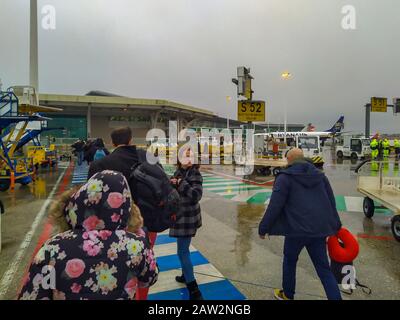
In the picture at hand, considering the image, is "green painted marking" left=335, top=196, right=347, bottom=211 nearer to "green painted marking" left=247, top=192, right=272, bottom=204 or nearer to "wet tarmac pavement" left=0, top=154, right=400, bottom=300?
"wet tarmac pavement" left=0, top=154, right=400, bottom=300

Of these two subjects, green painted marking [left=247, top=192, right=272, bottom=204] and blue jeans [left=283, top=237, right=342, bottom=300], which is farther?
green painted marking [left=247, top=192, right=272, bottom=204]

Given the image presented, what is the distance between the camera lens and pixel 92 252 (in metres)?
1.70

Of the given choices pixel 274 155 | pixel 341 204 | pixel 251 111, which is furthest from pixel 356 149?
pixel 251 111

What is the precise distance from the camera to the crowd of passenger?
1.68m

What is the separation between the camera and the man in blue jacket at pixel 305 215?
311 centimetres

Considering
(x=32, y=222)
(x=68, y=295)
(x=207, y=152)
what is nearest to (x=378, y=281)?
(x=68, y=295)

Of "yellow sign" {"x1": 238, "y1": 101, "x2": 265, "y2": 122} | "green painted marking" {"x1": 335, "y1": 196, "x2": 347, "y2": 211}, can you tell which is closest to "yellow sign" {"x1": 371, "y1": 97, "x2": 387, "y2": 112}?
"green painted marking" {"x1": 335, "y1": 196, "x2": 347, "y2": 211}

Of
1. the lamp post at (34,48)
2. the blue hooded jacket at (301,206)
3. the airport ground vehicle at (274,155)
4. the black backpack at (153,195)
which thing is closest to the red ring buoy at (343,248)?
the blue hooded jacket at (301,206)

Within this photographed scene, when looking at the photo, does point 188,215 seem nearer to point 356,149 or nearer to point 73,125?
point 356,149

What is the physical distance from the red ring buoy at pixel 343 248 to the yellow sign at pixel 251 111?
7.37 meters

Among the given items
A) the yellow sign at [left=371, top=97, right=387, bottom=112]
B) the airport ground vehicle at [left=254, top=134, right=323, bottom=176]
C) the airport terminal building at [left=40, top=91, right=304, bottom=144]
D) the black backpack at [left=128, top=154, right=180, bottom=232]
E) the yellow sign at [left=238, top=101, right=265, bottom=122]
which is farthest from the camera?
→ the airport terminal building at [left=40, top=91, right=304, bottom=144]

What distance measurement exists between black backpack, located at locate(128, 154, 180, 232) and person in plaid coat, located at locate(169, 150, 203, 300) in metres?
0.45

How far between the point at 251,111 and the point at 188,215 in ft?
25.1

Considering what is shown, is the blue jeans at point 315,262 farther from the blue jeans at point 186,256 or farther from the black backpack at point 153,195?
the black backpack at point 153,195
